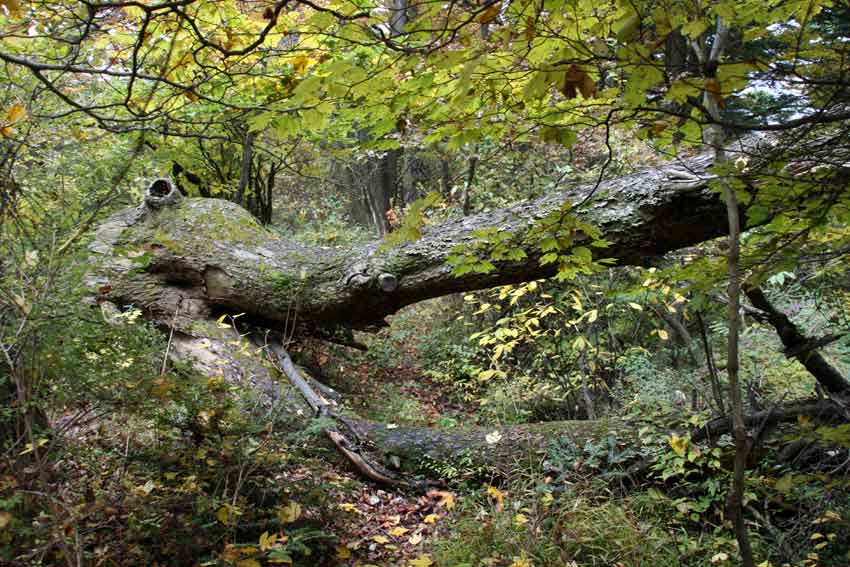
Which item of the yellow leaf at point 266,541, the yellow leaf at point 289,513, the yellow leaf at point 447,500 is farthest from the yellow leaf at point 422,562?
the yellow leaf at point 266,541

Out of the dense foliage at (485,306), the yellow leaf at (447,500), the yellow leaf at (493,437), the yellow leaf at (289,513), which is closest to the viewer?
the dense foliage at (485,306)

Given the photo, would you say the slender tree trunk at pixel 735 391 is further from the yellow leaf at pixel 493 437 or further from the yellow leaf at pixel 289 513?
the yellow leaf at pixel 493 437

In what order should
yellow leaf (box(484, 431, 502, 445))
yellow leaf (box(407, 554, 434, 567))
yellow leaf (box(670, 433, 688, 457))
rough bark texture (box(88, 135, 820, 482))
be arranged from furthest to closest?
yellow leaf (box(484, 431, 502, 445)) → rough bark texture (box(88, 135, 820, 482)) → yellow leaf (box(670, 433, 688, 457)) → yellow leaf (box(407, 554, 434, 567))

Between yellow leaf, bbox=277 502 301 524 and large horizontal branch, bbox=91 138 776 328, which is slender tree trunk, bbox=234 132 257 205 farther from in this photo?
yellow leaf, bbox=277 502 301 524

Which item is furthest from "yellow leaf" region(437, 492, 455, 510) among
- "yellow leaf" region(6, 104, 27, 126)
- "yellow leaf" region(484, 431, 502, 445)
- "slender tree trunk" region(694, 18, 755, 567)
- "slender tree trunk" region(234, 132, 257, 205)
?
"slender tree trunk" region(234, 132, 257, 205)

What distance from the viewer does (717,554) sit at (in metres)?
2.89

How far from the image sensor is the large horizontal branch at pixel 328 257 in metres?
3.79

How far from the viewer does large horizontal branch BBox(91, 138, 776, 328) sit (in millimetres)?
3795

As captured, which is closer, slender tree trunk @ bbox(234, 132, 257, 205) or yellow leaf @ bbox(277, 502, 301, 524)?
yellow leaf @ bbox(277, 502, 301, 524)

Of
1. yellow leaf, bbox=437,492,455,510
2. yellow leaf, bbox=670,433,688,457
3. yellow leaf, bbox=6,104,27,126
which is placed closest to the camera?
yellow leaf, bbox=6,104,27,126

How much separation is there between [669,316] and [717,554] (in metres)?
2.73

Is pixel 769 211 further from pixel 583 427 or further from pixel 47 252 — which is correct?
pixel 47 252

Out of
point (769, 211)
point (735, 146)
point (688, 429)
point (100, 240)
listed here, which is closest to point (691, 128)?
point (769, 211)

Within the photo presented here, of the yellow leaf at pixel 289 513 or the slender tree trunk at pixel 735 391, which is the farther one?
the yellow leaf at pixel 289 513
